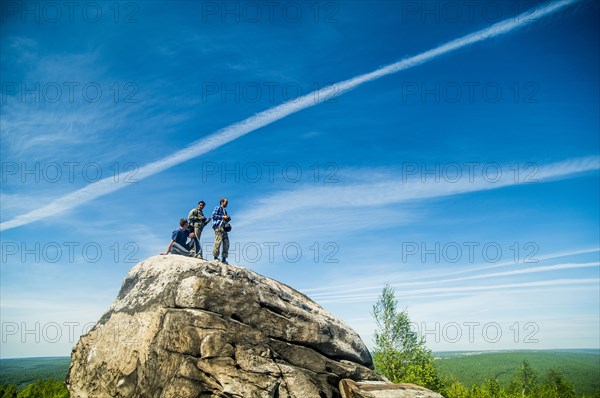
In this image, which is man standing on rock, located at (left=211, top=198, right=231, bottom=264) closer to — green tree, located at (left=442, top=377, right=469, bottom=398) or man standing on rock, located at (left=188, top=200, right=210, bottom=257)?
man standing on rock, located at (left=188, top=200, right=210, bottom=257)

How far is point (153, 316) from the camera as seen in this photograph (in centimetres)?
1481

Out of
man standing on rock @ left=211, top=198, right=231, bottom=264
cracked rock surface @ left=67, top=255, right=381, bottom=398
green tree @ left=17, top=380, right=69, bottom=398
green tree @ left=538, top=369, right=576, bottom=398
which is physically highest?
man standing on rock @ left=211, top=198, right=231, bottom=264

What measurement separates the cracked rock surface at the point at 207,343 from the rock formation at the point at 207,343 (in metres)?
0.04

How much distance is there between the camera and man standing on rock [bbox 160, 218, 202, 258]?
18.1 m

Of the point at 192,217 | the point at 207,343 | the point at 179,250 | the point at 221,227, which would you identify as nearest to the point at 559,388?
the point at 221,227

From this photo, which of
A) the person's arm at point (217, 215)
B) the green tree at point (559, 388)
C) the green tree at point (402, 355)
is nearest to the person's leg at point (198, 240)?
the person's arm at point (217, 215)

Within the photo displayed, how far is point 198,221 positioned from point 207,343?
6.84 m

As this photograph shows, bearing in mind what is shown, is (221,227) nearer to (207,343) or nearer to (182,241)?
(182,241)

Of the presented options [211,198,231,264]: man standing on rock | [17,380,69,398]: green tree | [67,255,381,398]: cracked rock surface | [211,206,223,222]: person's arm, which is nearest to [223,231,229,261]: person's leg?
[211,198,231,264]: man standing on rock

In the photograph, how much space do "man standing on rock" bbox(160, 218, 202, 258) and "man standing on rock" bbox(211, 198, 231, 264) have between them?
1.71m

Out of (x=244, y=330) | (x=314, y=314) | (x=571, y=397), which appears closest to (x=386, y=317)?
(x=314, y=314)

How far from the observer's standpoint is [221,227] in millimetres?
17312

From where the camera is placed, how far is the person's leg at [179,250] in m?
18.1

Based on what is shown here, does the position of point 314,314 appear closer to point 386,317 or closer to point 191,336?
point 191,336
